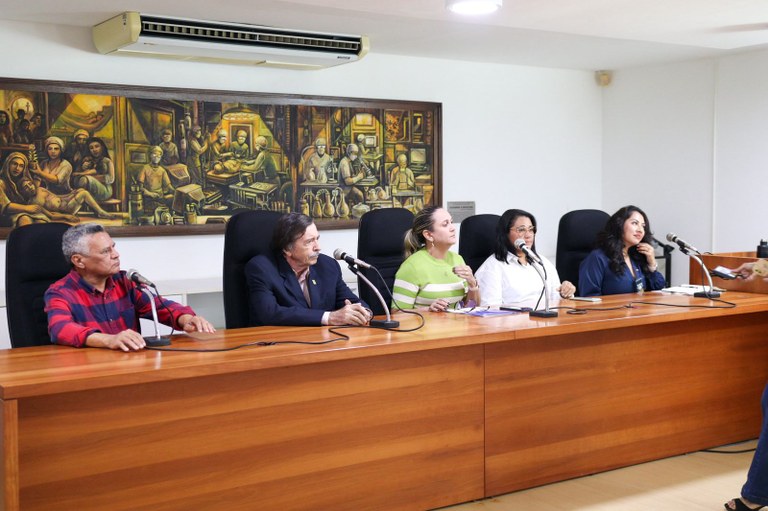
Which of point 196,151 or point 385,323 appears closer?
point 385,323

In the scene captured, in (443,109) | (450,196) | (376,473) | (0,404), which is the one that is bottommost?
(376,473)

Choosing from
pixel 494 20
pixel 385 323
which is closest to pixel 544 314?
pixel 385 323

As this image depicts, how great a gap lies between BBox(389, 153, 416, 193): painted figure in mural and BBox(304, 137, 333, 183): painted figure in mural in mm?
512

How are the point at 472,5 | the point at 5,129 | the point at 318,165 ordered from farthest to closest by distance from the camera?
the point at 318,165
the point at 5,129
the point at 472,5

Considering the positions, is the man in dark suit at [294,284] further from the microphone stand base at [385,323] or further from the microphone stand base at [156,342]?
the microphone stand base at [156,342]

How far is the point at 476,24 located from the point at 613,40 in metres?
1.11

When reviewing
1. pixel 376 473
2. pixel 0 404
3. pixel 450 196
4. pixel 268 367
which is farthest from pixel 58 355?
pixel 450 196

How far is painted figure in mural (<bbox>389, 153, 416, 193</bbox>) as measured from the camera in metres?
6.21

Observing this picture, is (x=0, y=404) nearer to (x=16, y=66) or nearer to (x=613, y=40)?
(x=16, y=66)

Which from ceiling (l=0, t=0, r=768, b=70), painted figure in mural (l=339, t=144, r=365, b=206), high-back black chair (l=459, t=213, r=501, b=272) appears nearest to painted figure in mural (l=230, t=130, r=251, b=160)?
painted figure in mural (l=339, t=144, r=365, b=206)

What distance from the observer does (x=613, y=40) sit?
18.8 feet

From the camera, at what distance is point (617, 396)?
3.54 m

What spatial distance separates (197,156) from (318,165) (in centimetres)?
81

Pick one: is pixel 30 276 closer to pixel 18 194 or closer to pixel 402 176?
pixel 18 194
